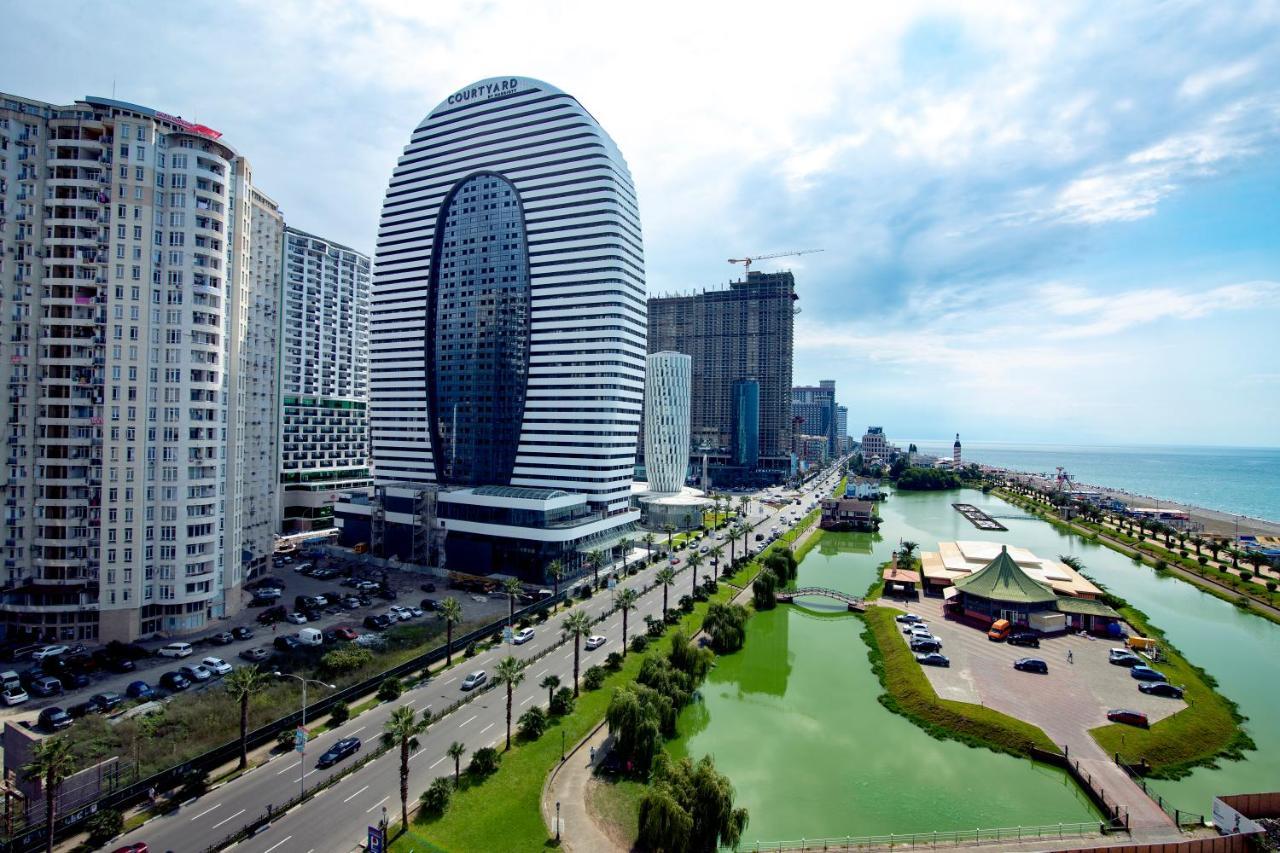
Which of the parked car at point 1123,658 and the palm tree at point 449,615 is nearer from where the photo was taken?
the palm tree at point 449,615

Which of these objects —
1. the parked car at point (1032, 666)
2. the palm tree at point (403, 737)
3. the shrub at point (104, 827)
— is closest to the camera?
the shrub at point (104, 827)

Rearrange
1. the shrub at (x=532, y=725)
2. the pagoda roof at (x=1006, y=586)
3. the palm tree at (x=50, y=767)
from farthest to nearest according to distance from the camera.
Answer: the pagoda roof at (x=1006, y=586)
the shrub at (x=532, y=725)
the palm tree at (x=50, y=767)

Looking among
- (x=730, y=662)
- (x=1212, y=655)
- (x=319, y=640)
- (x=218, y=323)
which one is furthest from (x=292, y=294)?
(x=1212, y=655)

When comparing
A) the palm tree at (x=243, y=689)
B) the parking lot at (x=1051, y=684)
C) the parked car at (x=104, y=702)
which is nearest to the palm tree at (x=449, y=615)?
the palm tree at (x=243, y=689)

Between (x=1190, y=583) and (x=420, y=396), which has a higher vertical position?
(x=420, y=396)

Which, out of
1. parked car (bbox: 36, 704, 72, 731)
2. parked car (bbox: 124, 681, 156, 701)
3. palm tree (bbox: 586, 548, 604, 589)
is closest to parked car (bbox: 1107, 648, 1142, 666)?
palm tree (bbox: 586, 548, 604, 589)

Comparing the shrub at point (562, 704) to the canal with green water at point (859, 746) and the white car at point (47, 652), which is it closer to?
the canal with green water at point (859, 746)

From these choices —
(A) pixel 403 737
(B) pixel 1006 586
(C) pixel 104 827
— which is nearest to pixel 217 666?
(C) pixel 104 827

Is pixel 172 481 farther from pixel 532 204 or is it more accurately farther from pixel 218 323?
pixel 532 204
